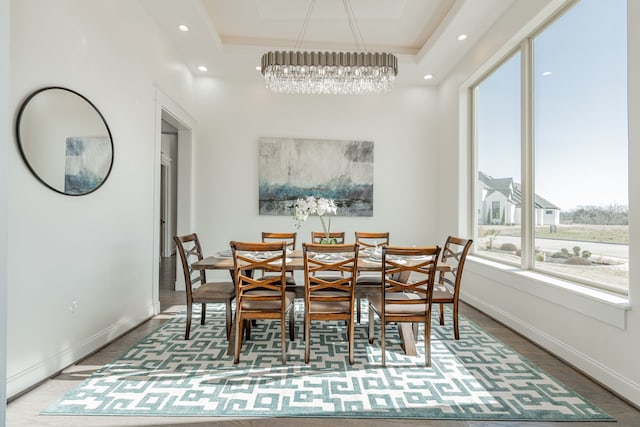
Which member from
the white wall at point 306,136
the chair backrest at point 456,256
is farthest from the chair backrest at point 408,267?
the white wall at point 306,136

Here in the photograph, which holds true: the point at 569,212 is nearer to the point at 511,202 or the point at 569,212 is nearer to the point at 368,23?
the point at 511,202

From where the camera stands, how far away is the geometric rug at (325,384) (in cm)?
200

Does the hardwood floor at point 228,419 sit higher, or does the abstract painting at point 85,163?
the abstract painting at point 85,163

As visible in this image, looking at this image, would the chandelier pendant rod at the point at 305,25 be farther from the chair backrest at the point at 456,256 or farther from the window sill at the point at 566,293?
the window sill at the point at 566,293

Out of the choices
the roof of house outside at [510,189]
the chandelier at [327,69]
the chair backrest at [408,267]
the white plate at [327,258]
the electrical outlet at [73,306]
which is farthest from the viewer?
the chandelier at [327,69]

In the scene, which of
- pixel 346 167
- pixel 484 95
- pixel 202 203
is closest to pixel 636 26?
pixel 484 95

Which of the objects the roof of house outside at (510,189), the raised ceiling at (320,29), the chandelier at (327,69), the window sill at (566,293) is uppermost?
the raised ceiling at (320,29)

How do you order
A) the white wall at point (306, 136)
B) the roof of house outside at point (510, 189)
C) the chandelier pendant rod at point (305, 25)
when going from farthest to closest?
the white wall at point (306, 136), the chandelier pendant rod at point (305, 25), the roof of house outside at point (510, 189)

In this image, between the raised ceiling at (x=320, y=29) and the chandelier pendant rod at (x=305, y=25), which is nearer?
the raised ceiling at (x=320, y=29)

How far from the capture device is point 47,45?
7.41ft

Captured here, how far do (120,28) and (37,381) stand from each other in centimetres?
290

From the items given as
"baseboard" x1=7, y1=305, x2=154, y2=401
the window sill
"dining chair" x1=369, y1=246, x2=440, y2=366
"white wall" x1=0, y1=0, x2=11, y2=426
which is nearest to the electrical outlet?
"baseboard" x1=7, y1=305, x2=154, y2=401

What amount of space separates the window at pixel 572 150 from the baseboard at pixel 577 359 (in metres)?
0.53

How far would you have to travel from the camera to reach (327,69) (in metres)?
3.34
